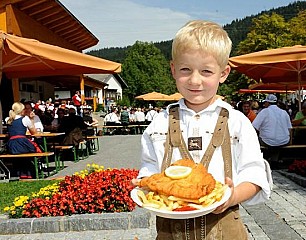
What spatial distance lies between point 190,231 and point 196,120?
491 mm

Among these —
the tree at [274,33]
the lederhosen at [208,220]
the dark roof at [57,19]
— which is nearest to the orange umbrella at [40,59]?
the dark roof at [57,19]

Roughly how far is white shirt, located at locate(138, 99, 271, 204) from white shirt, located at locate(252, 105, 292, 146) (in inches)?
298

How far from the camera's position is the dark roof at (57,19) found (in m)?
14.1

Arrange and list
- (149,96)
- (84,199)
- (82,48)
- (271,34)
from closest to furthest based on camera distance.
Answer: (84,199)
(82,48)
(149,96)
(271,34)

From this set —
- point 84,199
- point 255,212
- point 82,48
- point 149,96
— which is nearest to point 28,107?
point 84,199

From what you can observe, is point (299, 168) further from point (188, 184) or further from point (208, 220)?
point (188, 184)

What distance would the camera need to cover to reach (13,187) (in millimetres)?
7473

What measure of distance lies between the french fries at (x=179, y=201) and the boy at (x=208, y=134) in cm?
11

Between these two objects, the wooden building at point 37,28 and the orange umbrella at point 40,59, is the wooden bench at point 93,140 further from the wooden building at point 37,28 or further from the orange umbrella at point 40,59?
the orange umbrella at point 40,59

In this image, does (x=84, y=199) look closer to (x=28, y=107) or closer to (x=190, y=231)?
(x=190, y=231)

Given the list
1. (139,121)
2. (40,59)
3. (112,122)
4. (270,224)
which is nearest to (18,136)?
(40,59)

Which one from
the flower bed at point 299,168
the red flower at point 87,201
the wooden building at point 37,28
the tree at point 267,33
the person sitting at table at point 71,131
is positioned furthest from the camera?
the tree at point 267,33

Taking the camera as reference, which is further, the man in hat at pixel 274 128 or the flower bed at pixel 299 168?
the man in hat at pixel 274 128

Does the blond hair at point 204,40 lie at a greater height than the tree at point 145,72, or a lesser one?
lesser
